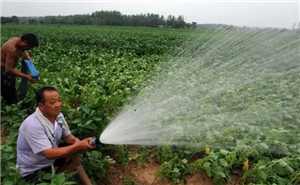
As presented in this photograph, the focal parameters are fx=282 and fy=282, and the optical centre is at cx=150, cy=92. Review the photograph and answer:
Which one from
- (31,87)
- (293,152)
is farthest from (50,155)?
(31,87)

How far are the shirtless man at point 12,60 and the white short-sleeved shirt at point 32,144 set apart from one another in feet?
5.54

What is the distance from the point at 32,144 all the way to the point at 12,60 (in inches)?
92.2

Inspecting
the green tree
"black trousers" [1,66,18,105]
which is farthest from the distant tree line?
"black trousers" [1,66,18,105]

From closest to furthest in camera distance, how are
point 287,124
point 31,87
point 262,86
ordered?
point 287,124 < point 31,87 < point 262,86

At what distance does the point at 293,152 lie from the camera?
3123 millimetres

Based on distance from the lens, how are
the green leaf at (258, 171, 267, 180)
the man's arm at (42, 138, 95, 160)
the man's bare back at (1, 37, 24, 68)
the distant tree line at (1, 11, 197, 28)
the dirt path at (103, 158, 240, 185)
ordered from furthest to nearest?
the distant tree line at (1, 11, 197, 28) → the man's bare back at (1, 37, 24, 68) → the dirt path at (103, 158, 240, 185) → the green leaf at (258, 171, 267, 180) → the man's arm at (42, 138, 95, 160)

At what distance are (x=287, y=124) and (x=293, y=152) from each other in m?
0.73

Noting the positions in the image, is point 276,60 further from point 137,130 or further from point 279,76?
point 137,130

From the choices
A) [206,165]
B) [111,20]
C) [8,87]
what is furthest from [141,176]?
[111,20]

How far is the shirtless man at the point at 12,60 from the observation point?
399 centimetres

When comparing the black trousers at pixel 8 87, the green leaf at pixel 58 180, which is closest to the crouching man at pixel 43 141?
the green leaf at pixel 58 180

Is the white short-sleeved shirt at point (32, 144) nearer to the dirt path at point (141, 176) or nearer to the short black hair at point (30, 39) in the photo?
the dirt path at point (141, 176)

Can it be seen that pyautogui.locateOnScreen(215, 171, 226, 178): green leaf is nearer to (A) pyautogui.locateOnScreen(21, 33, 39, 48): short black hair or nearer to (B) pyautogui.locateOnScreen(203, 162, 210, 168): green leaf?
(B) pyautogui.locateOnScreen(203, 162, 210, 168): green leaf

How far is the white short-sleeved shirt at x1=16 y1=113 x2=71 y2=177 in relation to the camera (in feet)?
7.36
